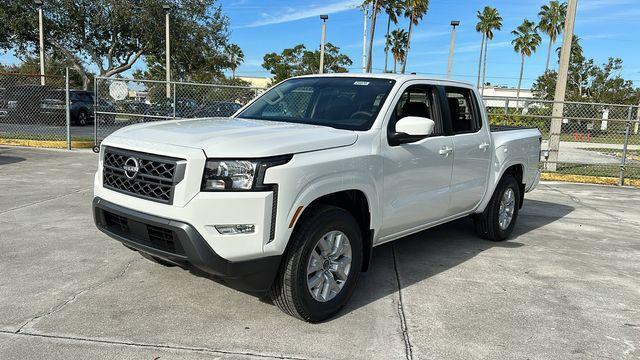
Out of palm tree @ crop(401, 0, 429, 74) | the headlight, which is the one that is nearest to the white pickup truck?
the headlight

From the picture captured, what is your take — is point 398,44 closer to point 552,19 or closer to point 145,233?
point 552,19

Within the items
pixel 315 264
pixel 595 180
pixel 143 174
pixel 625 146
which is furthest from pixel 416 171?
pixel 595 180

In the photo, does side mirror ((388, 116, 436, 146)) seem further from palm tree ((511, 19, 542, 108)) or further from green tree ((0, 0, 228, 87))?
palm tree ((511, 19, 542, 108))

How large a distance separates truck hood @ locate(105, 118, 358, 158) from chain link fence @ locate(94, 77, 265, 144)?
28.1 ft

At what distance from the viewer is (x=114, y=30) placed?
2845 centimetres

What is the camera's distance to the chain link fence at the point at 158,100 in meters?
12.7

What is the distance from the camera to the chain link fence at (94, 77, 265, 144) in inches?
500

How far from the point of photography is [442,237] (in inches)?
258

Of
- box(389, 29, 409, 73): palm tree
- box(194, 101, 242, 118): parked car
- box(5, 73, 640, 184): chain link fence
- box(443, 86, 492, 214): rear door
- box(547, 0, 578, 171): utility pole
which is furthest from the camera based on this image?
box(389, 29, 409, 73): palm tree

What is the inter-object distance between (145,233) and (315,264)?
1209 mm

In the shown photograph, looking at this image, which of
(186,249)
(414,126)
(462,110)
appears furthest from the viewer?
(462,110)

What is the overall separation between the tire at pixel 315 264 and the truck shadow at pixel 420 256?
252 millimetres

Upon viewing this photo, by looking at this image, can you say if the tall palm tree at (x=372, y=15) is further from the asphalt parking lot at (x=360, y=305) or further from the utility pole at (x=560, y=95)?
the asphalt parking lot at (x=360, y=305)

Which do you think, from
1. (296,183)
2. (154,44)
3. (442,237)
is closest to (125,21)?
(154,44)
